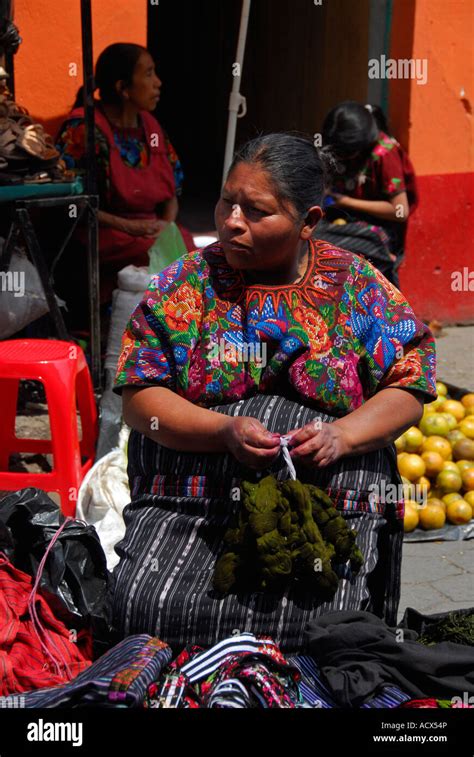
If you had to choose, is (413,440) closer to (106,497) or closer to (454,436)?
(454,436)

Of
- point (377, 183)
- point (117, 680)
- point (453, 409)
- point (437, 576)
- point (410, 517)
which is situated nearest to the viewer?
point (117, 680)

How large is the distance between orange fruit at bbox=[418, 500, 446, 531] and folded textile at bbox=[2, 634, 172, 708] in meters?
2.05

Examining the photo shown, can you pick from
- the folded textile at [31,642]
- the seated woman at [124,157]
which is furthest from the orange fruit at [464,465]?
the folded textile at [31,642]

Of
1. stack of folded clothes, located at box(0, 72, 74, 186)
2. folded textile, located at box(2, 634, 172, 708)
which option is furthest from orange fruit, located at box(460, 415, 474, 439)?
folded textile, located at box(2, 634, 172, 708)

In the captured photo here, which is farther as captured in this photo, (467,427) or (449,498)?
(467,427)

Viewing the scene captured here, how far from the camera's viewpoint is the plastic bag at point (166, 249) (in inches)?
196

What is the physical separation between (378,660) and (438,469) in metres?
2.18

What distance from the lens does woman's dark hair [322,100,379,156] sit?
551 cm

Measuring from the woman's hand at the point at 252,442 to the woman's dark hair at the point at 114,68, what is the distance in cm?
A: 339

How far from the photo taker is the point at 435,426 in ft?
15.8

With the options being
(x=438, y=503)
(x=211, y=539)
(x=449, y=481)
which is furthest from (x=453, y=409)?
(x=211, y=539)

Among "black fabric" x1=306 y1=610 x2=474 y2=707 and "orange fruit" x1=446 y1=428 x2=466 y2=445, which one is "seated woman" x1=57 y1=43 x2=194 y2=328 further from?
"black fabric" x1=306 y1=610 x2=474 y2=707

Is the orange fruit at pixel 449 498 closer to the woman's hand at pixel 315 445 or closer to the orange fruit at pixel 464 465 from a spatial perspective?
the orange fruit at pixel 464 465

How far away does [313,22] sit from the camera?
8109 millimetres
